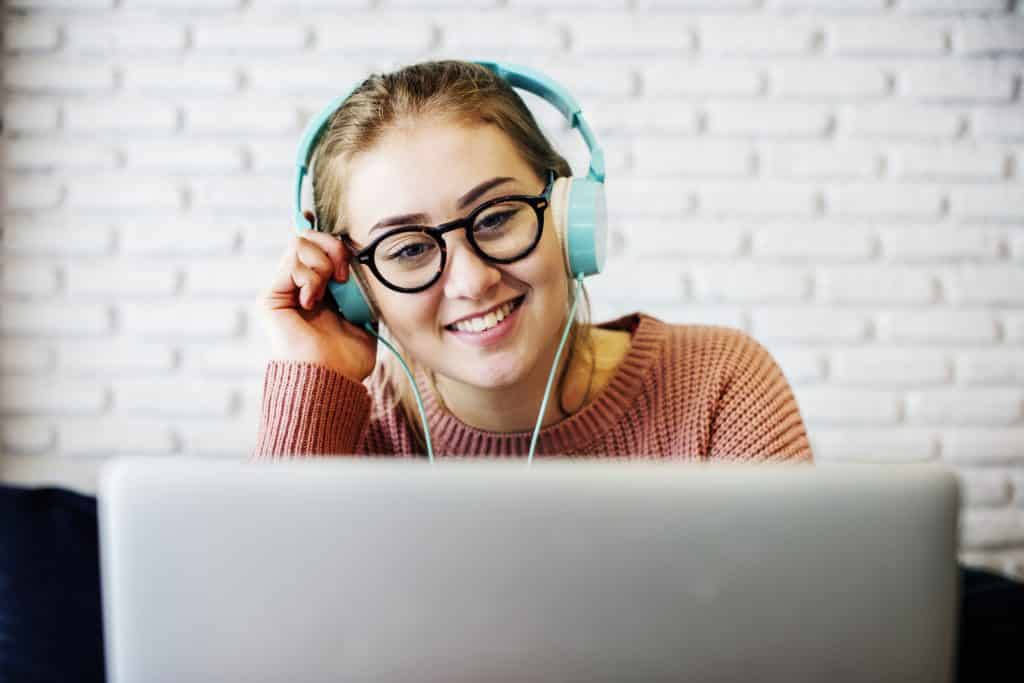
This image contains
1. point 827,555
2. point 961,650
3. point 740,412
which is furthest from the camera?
point 961,650

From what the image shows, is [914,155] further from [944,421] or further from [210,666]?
[210,666]

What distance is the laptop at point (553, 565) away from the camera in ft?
1.38

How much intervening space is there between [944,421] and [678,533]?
4.99ft

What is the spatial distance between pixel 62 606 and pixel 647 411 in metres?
0.99

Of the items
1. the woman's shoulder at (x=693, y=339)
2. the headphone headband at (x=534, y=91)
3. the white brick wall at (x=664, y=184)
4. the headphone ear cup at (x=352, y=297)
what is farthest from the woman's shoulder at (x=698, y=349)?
the white brick wall at (x=664, y=184)

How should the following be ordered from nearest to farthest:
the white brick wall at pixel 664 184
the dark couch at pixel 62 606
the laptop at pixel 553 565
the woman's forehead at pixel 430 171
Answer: the laptop at pixel 553 565 → the woman's forehead at pixel 430 171 → the dark couch at pixel 62 606 → the white brick wall at pixel 664 184

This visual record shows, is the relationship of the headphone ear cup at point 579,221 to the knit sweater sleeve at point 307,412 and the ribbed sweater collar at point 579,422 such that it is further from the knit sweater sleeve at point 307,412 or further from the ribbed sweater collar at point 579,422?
the knit sweater sleeve at point 307,412

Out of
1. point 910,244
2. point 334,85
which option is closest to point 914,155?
point 910,244

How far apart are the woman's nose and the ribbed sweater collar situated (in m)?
0.25

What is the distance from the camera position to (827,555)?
421 millimetres

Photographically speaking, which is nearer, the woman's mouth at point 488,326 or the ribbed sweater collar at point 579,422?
the woman's mouth at point 488,326

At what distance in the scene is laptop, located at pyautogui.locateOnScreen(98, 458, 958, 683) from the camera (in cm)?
42

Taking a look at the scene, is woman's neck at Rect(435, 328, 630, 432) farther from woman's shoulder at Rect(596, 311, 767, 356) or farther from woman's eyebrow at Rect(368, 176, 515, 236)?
woman's eyebrow at Rect(368, 176, 515, 236)

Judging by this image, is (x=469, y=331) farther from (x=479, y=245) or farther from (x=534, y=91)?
(x=534, y=91)
